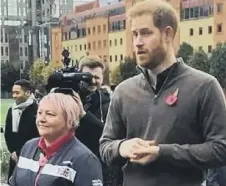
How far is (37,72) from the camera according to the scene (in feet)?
24.2

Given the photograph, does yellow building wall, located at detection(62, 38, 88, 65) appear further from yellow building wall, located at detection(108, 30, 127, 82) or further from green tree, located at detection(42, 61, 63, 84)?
green tree, located at detection(42, 61, 63, 84)

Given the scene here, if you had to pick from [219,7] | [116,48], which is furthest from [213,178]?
[116,48]

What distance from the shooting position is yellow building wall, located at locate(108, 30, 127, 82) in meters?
8.37

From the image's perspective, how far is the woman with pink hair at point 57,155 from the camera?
1.99 meters

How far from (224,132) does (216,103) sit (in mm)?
A: 80

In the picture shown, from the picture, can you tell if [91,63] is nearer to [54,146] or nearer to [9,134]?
[54,146]

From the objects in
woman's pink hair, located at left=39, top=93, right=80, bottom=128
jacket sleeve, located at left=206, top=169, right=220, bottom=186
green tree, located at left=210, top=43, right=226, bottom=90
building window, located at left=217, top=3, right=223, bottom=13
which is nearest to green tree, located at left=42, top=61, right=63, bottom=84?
green tree, located at left=210, top=43, right=226, bottom=90

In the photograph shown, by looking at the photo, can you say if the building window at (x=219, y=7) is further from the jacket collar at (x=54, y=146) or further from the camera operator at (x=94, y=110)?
the jacket collar at (x=54, y=146)

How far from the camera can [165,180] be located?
1.63 metres

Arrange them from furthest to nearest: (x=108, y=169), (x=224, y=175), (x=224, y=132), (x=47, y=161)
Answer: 1. (x=224, y=175)
2. (x=108, y=169)
3. (x=47, y=161)
4. (x=224, y=132)

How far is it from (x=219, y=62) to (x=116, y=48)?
180 cm

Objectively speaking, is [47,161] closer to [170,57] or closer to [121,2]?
[170,57]

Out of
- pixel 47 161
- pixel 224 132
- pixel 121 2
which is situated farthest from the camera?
pixel 121 2

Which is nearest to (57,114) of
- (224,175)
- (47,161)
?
(47,161)
